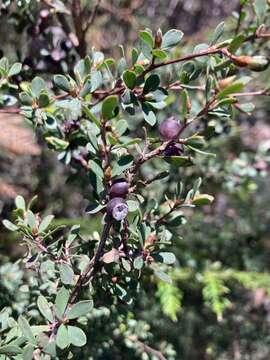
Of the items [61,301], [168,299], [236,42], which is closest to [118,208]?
[61,301]

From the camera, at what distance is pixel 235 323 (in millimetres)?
1510

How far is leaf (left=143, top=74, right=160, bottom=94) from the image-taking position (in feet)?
2.41

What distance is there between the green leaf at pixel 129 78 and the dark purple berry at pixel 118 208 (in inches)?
5.8

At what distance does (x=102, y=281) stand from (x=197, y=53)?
0.31 metres

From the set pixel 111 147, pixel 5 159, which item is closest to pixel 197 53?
pixel 111 147

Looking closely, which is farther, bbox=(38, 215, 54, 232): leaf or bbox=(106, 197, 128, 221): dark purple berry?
bbox=(38, 215, 54, 232): leaf

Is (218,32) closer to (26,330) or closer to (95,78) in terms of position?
(95,78)

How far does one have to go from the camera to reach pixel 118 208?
658mm

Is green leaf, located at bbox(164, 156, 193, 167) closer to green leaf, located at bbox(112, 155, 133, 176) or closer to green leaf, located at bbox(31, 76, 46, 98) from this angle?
green leaf, located at bbox(112, 155, 133, 176)

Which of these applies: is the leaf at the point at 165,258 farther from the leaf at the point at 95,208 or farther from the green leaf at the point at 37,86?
the green leaf at the point at 37,86

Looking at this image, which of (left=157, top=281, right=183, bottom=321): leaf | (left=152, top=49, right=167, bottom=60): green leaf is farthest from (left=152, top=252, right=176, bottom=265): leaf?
(left=157, top=281, right=183, bottom=321): leaf

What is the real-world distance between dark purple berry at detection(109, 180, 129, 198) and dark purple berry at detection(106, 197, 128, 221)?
0.04ft

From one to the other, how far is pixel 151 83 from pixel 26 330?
33cm

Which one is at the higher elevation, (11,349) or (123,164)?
(123,164)
